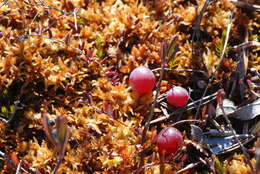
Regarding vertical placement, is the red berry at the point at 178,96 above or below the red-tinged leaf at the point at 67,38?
below

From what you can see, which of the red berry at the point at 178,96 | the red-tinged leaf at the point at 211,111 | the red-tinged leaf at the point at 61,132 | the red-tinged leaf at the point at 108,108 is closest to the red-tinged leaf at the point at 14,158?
the red-tinged leaf at the point at 108,108

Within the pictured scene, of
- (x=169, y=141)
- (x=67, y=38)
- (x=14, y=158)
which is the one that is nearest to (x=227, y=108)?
(x=169, y=141)

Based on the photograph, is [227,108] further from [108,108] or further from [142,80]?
[108,108]

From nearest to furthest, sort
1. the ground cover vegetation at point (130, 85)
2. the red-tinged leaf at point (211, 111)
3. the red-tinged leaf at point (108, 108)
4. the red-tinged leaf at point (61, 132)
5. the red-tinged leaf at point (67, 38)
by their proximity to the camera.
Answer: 1. the red-tinged leaf at point (61, 132)
2. the ground cover vegetation at point (130, 85)
3. the red-tinged leaf at point (108, 108)
4. the red-tinged leaf at point (211, 111)
5. the red-tinged leaf at point (67, 38)

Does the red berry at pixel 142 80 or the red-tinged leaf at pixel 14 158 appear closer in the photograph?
the red-tinged leaf at pixel 14 158

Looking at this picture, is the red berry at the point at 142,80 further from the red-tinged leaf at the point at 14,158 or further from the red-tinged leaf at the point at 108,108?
the red-tinged leaf at the point at 14,158
